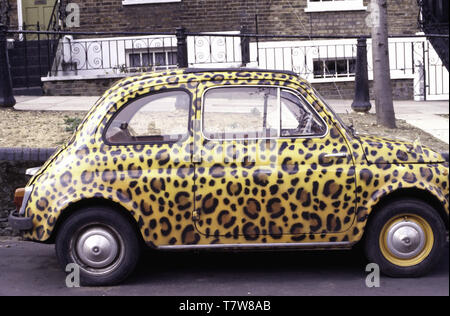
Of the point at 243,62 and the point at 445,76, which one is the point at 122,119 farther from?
the point at 445,76

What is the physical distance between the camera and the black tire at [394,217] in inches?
244

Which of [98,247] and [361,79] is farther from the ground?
[361,79]

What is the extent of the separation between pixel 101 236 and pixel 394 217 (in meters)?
2.41

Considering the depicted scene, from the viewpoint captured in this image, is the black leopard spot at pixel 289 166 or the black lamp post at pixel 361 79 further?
the black lamp post at pixel 361 79

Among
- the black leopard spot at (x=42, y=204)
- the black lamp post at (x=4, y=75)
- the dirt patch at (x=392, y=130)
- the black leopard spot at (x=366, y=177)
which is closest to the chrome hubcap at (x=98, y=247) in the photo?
the black leopard spot at (x=42, y=204)

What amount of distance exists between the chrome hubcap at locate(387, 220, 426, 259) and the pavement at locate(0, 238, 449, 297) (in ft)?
0.79

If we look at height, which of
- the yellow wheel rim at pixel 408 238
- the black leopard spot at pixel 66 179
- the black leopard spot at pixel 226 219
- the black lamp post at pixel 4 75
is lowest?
the yellow wheel rim at pixel 408 238

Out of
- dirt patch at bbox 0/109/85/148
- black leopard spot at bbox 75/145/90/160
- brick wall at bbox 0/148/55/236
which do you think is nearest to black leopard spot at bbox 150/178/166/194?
black leopard spot at bbox 75/145/90/160

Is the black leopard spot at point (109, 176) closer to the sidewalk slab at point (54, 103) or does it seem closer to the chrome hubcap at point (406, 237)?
the chrome hubcap at point (406, 237)

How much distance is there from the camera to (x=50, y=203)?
6270 millimetres

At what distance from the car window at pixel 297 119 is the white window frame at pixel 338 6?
13078 millimetres

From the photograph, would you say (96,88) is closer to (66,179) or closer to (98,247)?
(66,179)

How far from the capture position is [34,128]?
11117mm

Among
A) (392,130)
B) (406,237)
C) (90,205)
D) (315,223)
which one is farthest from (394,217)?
(392,130)
